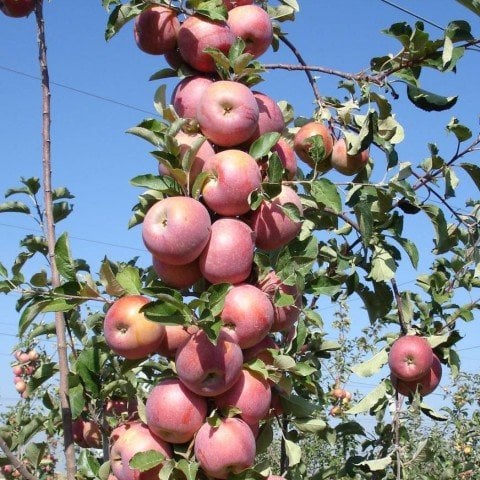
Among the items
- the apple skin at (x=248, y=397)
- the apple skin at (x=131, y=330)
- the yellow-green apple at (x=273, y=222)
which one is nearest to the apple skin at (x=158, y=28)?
the yellow-green apple at (x=273, y=222)

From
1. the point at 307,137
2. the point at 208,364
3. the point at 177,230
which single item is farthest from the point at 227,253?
the point at 307,137

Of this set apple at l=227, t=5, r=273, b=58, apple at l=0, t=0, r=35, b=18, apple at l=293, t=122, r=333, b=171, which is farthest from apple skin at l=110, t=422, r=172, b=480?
apple at l=0, t=0, r=35, b=18

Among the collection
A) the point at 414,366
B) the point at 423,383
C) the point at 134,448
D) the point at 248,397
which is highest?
the point at 248,397

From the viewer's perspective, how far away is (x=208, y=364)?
1.24m

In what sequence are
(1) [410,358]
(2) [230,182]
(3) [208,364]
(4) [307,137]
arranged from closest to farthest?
(3) [208,364] → (2) [230,182] → (4) [307,137] → (1) [410,358]

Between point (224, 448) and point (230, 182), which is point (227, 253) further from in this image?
point (224, 448)

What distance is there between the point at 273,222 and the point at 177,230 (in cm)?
23

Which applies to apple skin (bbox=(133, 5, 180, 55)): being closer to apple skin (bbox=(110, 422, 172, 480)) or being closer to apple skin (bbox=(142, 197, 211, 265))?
apple skin (bbox=(142, 197, 211, 265))

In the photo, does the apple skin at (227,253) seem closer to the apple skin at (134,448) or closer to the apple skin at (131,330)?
the apple skin at (131,330)

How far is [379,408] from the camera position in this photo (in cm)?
213

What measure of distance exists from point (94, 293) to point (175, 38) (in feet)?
2.05

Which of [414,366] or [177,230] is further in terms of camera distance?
[414,366]

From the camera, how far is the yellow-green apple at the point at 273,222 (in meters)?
1.42

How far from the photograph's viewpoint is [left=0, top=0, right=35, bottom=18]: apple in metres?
1.81
